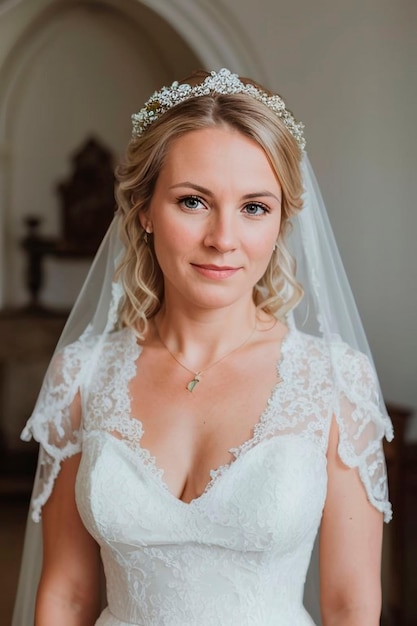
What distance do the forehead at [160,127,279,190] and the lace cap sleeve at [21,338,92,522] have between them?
59cm

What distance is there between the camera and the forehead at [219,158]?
2133 mm

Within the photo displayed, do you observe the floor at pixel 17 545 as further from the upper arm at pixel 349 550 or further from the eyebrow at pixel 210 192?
the eyebrow at pixel 210 192

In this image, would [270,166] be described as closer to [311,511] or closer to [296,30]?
[311,511]

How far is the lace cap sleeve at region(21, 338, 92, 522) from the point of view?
240cm

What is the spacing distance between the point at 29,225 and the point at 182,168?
5.62 meters

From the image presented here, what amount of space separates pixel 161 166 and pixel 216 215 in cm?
21

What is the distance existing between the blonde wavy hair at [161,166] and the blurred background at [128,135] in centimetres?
215

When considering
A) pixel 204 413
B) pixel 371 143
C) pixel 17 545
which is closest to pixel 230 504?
pixel 204 413

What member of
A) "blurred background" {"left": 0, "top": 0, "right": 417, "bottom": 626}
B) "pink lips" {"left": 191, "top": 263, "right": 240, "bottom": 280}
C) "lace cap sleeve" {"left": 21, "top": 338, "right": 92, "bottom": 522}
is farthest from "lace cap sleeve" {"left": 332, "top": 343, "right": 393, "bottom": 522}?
"blurred background" {"left": 0, "top": 0, "right": 417, "bottom": 626}

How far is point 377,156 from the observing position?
4980 millimetres

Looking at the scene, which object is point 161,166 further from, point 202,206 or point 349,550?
point 349,550

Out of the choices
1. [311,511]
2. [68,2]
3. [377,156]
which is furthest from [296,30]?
[311,511]

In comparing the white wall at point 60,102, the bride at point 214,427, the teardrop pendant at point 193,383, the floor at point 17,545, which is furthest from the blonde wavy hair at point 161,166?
the white wall at point 60,102

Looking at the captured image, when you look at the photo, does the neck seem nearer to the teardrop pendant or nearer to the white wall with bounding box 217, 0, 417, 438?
the teardrop pendant
